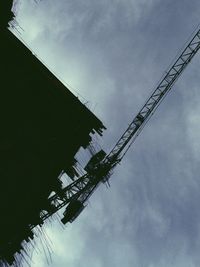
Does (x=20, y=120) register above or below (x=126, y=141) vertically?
below

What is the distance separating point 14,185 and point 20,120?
8.05 ft

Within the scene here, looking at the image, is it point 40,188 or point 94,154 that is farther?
point 94,154

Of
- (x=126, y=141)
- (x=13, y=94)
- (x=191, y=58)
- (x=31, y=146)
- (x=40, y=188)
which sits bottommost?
(x=40, y=188)

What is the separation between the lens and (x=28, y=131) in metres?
14.1

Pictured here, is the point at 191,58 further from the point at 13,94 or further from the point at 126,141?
the point at 13,94

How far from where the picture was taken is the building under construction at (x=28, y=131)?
13656 mm

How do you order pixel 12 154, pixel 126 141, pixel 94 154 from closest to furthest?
pixel 12 154 < pixel 94 154 < pixel 126 141

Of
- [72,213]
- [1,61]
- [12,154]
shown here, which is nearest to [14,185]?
[12,154]

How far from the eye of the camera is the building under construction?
44.8 ft

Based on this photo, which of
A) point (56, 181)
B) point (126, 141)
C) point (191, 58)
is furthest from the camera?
point (191, 58)

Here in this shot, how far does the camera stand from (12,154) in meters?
13.6

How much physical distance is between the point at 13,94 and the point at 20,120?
3.26ft

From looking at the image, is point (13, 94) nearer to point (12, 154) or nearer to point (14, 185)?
Result: point (12, 154)

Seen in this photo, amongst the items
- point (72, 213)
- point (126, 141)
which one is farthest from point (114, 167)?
point (72, 213)
